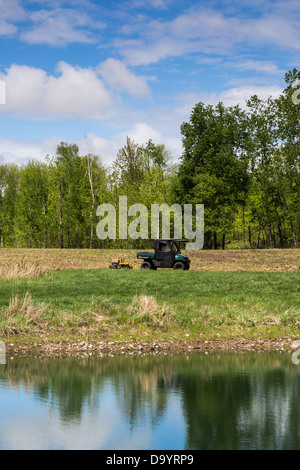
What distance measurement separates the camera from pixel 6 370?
1752 centimetres

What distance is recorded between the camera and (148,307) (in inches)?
910

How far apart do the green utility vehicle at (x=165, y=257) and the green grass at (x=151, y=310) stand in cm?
939

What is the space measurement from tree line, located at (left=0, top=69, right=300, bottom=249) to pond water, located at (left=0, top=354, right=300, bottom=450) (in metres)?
55.0

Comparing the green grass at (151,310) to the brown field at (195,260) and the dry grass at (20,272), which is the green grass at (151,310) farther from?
the brown field at (195,260)

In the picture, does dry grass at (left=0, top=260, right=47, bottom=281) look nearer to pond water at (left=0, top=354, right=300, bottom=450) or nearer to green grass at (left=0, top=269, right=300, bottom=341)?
green grass at (left=0, top=269, right=300, bottom=341)

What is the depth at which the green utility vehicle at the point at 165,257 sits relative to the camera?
41688 millimetres

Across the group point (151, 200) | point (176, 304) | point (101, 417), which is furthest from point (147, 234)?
point (101, 417)

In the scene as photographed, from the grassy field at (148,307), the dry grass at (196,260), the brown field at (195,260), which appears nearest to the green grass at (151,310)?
the grassy field at (148,307)

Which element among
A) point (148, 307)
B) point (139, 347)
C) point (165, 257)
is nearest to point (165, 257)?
point (165, 257)

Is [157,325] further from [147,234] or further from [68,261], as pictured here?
[147,234]

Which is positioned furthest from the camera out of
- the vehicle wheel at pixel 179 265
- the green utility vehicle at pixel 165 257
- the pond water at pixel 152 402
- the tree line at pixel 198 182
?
the tree line at pixel 198 182

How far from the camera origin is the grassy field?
21922 mm

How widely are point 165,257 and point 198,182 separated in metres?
33.6

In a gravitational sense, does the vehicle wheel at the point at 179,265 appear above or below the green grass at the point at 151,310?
above
